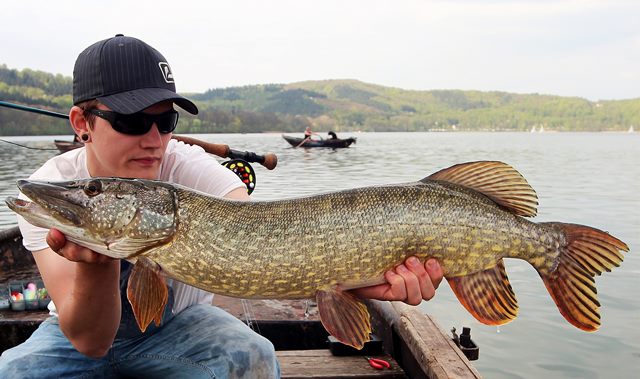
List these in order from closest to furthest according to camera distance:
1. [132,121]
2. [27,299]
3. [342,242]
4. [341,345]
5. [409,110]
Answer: [342,242], [132,121], [341,345], [27,299], [409,110]

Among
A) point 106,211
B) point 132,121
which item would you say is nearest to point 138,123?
point 132,121

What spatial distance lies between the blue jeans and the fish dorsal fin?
3.70 ft

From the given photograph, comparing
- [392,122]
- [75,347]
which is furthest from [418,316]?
[392,122]

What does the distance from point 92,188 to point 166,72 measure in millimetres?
777

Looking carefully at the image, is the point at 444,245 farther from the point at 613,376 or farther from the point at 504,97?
the point at 504,97

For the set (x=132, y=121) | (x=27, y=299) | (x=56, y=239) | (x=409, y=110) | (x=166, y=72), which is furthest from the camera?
(x=409, y=110)

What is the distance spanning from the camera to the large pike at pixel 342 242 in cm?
228

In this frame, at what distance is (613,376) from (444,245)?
17.1ft

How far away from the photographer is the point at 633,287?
8.89 metres

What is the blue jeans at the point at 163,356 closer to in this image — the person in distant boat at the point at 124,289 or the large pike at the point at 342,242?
the person in distant boat at the point at 124,289

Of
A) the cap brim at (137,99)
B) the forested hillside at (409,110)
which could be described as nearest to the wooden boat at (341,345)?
the cap brim at (137,99)

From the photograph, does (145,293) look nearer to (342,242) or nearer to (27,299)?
(342,242)

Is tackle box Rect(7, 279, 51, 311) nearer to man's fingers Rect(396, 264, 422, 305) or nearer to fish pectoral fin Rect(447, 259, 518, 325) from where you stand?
man's fingers Rect(396, 264, 422, 305)

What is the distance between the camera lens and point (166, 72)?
2.75m
